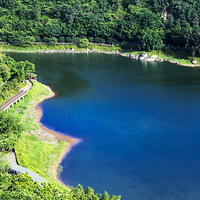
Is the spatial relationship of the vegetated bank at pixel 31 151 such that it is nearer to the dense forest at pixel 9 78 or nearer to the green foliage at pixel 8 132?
the green foliage at pixel 8 132

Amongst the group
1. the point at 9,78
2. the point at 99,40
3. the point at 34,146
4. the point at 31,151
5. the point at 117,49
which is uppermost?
the point at 99,40

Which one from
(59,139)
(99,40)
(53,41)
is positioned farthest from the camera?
(99,40)

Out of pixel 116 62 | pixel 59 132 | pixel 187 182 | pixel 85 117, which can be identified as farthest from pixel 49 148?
pixel 116 62

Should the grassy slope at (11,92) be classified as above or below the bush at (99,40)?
below

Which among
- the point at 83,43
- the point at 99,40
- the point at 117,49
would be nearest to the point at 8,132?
the point at 83,43

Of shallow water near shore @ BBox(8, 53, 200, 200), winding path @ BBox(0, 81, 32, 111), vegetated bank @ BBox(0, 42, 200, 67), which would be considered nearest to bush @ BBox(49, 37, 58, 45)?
vegetated bank @ BBox(0, 42, 200, 67)

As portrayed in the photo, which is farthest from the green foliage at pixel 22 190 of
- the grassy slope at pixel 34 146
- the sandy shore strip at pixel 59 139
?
the sandy shore strip at pixel 59 139

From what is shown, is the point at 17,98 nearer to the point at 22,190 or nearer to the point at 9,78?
the point at 9,78
